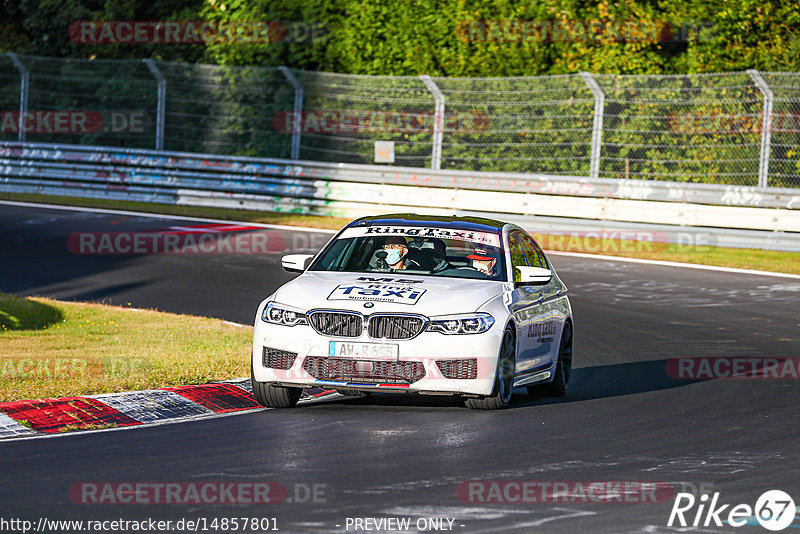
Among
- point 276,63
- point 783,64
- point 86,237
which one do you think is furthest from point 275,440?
point 276,63

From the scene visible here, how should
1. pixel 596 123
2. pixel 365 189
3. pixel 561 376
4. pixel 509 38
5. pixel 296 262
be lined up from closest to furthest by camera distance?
pixel 296 262
pixel 561 376
pixel 596 123
pixel 365 189
pixel 509 38

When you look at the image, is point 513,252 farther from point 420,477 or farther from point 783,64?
point 783,64

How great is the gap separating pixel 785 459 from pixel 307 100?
20.0 metres

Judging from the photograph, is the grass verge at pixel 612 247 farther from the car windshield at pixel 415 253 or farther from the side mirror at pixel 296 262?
the side mirror at pixel 296 262

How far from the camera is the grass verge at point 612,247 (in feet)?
69.4

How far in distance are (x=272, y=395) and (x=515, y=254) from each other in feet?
8.27

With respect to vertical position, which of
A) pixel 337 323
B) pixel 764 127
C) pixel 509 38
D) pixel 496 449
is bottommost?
pixel 496 449

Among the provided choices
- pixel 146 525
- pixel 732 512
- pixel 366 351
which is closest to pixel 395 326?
pixel 366 351

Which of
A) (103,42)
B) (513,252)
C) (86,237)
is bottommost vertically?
(86,237)

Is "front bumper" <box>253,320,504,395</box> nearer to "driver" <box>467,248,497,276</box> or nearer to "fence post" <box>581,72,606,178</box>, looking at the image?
"driver" <box>467,248,497,276</box>

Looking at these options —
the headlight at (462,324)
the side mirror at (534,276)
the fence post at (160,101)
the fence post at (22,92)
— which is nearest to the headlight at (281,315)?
the headlight at (462,324)

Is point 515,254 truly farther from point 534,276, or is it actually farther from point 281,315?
point 281,315

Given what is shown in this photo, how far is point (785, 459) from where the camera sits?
834 centimetres

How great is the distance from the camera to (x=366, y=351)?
9.77 m
